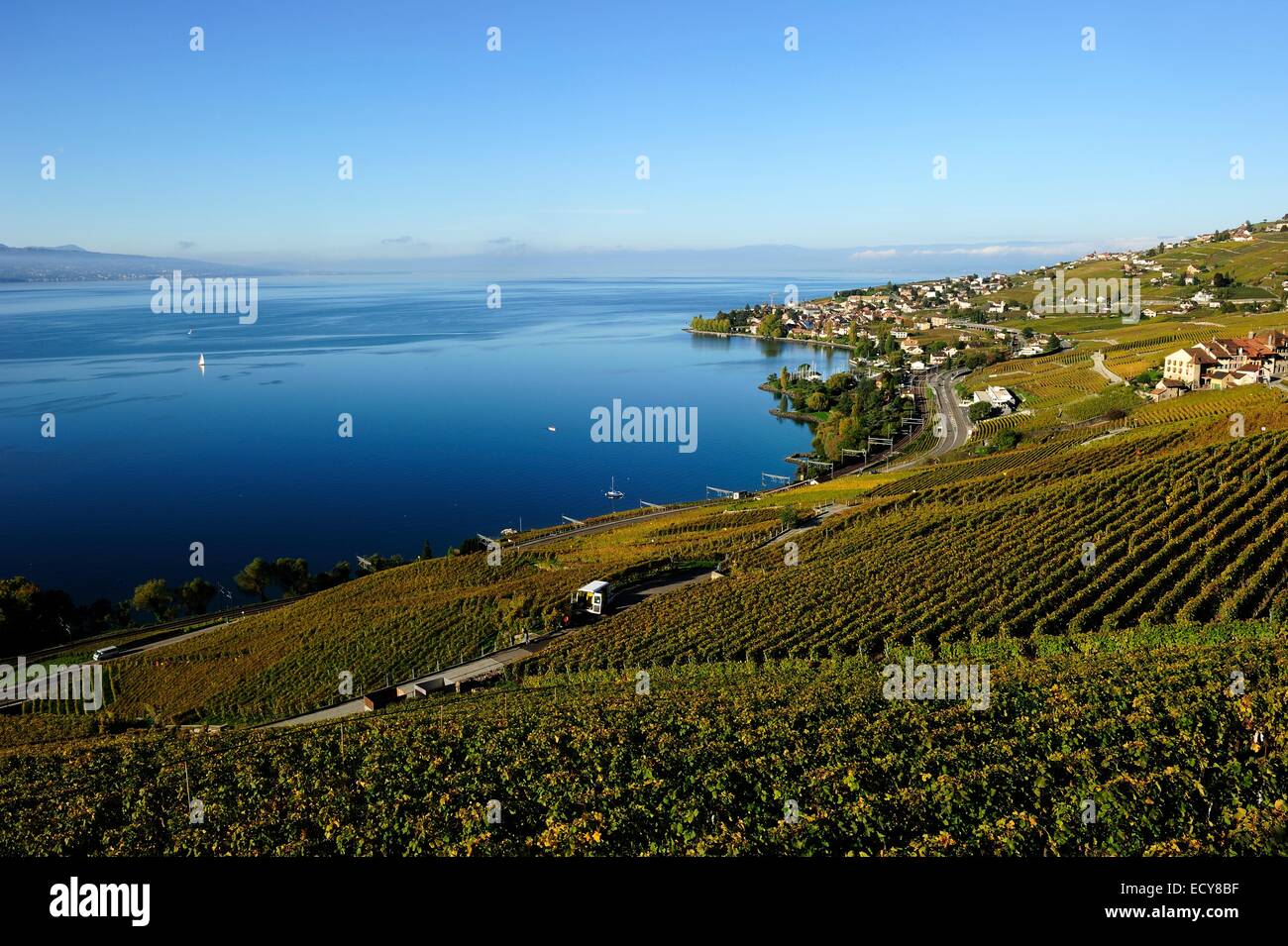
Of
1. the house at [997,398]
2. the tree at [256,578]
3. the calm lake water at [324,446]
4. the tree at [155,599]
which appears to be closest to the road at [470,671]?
the tree at [256,578]

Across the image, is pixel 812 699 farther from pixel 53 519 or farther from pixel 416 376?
pixel 416 376

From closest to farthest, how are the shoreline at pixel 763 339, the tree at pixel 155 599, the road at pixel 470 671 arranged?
the road at pixel 470 671, the tree at pixel 155 599, the shoreline at pixel 763 339

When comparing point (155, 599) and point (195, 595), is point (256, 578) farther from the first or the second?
point (155, 599)

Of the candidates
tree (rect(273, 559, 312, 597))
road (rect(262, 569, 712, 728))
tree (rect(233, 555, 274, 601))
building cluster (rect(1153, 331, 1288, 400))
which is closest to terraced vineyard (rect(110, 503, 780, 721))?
road (rect(262, 569, 712, 728))

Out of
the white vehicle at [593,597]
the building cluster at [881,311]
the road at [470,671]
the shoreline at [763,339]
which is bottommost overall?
the road at [470,671]

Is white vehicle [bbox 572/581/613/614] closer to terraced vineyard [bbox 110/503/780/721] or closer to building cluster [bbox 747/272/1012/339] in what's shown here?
terraced vineyard [bbox 110/503/780/721]

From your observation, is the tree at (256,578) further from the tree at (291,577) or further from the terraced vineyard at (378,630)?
the terraced vineyard at (378,630)
